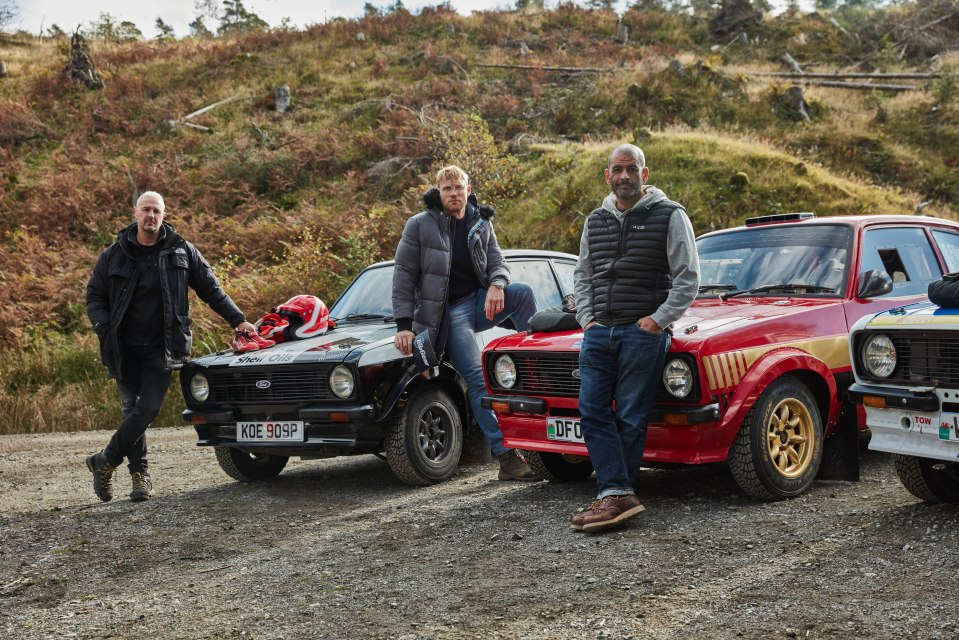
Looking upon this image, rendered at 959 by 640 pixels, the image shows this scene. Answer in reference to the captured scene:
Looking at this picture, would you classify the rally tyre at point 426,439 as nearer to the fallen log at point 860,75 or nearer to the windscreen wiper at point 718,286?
the windscreen wiper at point 718,286

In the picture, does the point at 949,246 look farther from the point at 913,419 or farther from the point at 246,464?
the point at 246,464

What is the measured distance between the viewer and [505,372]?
585 centimetres

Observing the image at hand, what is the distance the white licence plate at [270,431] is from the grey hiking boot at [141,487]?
79cm

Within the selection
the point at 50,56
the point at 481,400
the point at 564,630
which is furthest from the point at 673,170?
the point at 50,56

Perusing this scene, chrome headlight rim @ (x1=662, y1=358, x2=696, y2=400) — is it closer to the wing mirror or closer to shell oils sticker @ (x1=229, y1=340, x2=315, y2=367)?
the wing mirror

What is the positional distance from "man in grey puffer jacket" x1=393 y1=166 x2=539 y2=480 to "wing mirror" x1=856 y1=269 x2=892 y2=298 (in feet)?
7.62

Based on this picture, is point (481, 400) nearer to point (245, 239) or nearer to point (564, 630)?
point (564, 630)

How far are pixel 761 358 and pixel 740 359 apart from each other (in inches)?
6.6

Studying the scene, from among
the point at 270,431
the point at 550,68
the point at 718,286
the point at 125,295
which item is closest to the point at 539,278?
the point at 718,286

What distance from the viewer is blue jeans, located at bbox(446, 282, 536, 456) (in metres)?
6.21

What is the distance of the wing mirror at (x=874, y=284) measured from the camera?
219 inches

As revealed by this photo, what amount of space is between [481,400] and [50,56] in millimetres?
33388


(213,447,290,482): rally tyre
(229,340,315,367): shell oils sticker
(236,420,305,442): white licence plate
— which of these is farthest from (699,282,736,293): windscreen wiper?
(213,447,290,482): rally tyre

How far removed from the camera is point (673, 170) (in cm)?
1962
